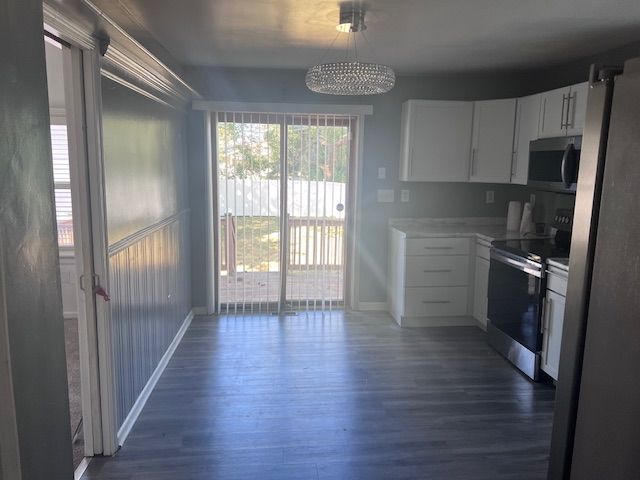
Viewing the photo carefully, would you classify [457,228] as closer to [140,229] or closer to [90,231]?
[140,229]

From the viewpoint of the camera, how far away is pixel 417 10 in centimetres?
252

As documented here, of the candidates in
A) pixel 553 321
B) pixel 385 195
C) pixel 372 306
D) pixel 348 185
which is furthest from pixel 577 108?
pixel 372 306

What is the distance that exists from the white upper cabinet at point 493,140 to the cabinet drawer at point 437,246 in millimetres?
649

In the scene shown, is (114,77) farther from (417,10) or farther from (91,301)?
(417,10)

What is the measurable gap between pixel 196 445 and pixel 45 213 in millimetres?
1947

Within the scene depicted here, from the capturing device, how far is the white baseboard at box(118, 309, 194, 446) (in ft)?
8.21

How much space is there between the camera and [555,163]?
11.6 ft

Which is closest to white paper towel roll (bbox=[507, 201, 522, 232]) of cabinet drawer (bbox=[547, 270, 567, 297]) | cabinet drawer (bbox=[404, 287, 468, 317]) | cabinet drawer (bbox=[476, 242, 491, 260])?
cabinet drawer (bbox=[476, 242, 491, 260])

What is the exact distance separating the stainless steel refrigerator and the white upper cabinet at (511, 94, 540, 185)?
118 inches

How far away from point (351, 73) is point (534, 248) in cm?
187

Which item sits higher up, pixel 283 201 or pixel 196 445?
pixel 283 201

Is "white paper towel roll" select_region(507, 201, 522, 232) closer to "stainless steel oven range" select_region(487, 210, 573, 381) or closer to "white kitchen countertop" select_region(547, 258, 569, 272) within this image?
"stainless steel oven range" select_region(487, 210, 573, 381)

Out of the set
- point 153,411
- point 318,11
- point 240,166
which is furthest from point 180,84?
point 153,411

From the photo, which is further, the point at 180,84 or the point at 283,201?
the point at 283,201
